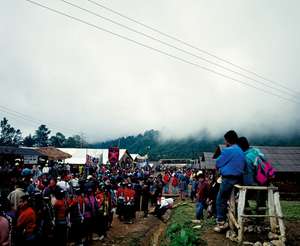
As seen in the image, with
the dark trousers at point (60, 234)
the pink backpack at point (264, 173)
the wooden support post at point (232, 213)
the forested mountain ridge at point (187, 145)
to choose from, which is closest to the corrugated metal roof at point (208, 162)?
the dark trousers at point (60, 234)

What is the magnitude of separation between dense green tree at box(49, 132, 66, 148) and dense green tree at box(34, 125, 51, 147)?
260cm

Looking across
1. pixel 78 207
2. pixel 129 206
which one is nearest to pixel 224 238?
pixel 78 207

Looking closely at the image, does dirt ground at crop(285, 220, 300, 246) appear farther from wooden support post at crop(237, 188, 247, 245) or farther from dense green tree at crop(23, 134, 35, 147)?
dense green tree at crop(23, 134, 35, 147)

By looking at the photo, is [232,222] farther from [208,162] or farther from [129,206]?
[208,162]

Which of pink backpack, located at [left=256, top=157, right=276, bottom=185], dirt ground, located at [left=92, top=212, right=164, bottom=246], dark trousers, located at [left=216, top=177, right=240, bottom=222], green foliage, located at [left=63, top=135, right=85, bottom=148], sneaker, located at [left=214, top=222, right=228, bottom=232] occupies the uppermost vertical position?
green foliage, located at [left=63, top=135, right=85, bottom=148]

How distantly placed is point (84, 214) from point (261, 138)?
6669 inches

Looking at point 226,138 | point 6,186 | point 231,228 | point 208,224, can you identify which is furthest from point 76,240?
point 6,186

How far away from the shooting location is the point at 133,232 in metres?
13.9

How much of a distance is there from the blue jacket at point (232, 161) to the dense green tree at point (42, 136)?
127 m

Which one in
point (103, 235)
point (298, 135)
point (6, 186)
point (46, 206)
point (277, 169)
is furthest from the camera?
point (298, 135)

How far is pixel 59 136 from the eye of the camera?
129125mm

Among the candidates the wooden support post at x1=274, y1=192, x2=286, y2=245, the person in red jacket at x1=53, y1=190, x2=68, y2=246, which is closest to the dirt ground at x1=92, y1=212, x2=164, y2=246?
the person in red jacket at x1=53, y1=190, x2=68, y2=246

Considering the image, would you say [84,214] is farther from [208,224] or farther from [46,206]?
[208,224]

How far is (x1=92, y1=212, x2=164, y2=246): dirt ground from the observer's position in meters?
12.0
